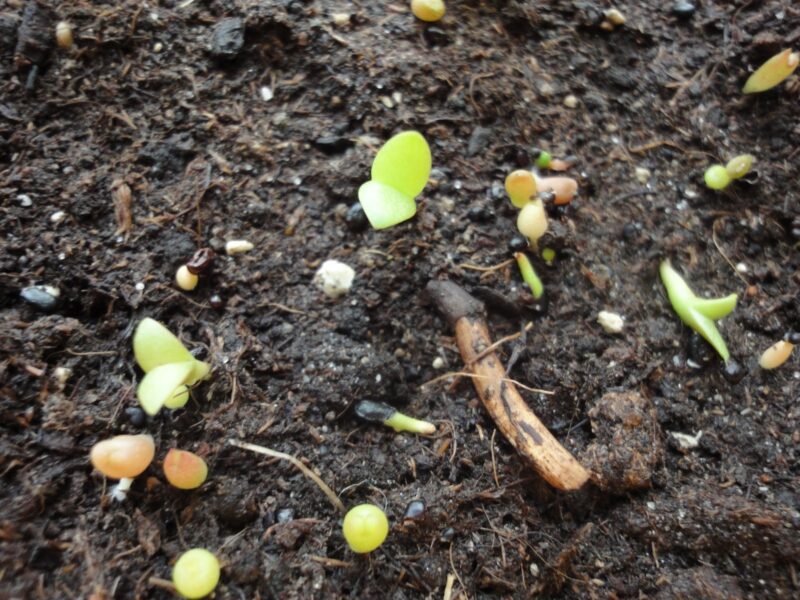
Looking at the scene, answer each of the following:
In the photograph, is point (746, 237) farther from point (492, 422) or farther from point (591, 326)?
point (492, 422)

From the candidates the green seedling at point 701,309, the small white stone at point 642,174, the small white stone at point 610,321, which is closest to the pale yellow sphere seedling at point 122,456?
the small white stone at point 610,321

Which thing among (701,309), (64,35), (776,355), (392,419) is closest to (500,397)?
(392,419)

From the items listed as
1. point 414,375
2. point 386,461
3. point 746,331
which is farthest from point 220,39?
point 746,331

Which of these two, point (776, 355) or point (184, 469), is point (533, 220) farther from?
point (184, 469)

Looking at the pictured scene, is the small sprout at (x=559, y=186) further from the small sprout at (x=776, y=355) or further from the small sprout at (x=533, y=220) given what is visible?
the small sprout at (x=776, y=355)

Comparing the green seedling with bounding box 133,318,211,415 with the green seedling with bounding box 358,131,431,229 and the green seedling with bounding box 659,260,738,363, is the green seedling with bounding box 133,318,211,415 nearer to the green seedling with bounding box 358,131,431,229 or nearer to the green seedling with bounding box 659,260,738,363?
the green seedling with bounding box 358,131,431,229
